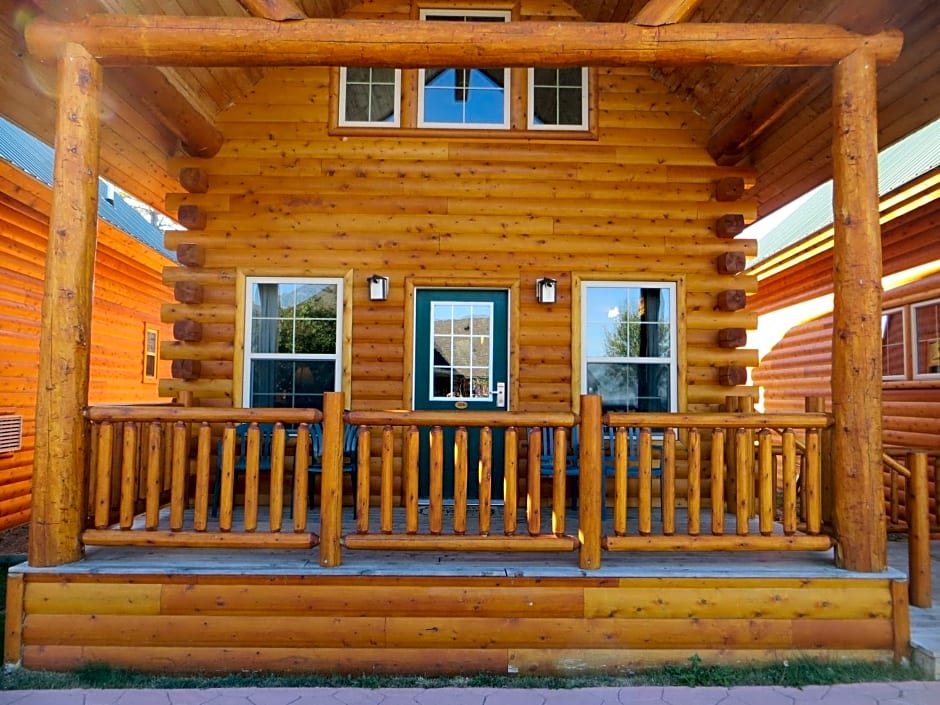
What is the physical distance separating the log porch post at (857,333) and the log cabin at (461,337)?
2 cm

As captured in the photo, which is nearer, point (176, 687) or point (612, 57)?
point (176, 687)

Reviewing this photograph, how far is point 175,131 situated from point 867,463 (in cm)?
527

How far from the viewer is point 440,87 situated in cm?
544

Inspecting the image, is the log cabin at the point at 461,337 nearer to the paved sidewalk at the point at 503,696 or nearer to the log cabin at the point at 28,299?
the paved sidewalk at the point at 503,696

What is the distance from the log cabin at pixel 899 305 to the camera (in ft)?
20.4

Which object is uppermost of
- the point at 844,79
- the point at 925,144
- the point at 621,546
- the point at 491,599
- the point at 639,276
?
the point at 925,144

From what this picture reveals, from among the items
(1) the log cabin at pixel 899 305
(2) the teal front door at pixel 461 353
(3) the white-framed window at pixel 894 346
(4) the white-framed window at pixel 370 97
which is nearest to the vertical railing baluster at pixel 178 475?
(2) the teal front door at pixel 461 353

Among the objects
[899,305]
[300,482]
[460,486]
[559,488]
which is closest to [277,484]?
[300,482]

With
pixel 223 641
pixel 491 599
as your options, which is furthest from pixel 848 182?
pixel 223 641

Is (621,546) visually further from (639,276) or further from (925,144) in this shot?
(925,144)

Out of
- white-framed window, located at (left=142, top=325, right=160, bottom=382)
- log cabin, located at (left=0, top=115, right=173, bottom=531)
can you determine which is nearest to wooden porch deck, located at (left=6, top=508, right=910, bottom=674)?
log cabin, located at (left=0, top=115, right=173, bottom=531)

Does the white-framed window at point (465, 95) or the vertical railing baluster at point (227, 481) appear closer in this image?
the vertical railing baluster at point (227, 481)

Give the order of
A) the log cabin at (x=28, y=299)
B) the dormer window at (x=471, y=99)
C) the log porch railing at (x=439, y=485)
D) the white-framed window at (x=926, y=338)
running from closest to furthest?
the log porch railing at (x=439, y=485), the dormer window at (x=471, y=99), the log cabin at (x=28, y=299), the white-framed window at (x=926, y=338)

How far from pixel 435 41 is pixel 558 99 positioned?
2.18 metres
